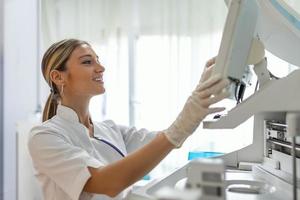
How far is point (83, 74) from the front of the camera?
1.22 meters

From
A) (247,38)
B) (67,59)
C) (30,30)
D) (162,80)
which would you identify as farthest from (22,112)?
Result: (247,38)

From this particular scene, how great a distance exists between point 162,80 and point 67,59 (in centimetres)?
139

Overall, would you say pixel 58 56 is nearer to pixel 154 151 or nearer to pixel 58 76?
pixel 58 76

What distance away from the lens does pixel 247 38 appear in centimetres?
85

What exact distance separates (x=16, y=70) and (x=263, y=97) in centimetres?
192

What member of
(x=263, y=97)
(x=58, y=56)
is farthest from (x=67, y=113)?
(x=263, y=97)

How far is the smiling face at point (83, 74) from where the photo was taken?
1216mm

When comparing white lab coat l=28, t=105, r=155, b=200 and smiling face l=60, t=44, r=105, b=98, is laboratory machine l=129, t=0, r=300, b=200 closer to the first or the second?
white lab coat l=28, t=105, r=155, b=200

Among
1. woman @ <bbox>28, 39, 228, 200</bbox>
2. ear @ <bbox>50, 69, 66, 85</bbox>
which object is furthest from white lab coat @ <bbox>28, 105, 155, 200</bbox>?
ear @ <bbox>50, 69, 66, 85</bbox>

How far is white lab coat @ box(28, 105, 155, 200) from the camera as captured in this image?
1.00m

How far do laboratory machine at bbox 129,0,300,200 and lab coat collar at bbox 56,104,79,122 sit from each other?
17.5 inches

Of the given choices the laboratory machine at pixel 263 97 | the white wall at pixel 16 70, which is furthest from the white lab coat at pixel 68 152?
the white wall at pixel 16 70

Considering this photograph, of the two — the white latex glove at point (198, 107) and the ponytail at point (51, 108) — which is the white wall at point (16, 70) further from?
the white latex glove at point (198, 107)

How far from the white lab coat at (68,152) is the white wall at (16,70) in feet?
3.57
